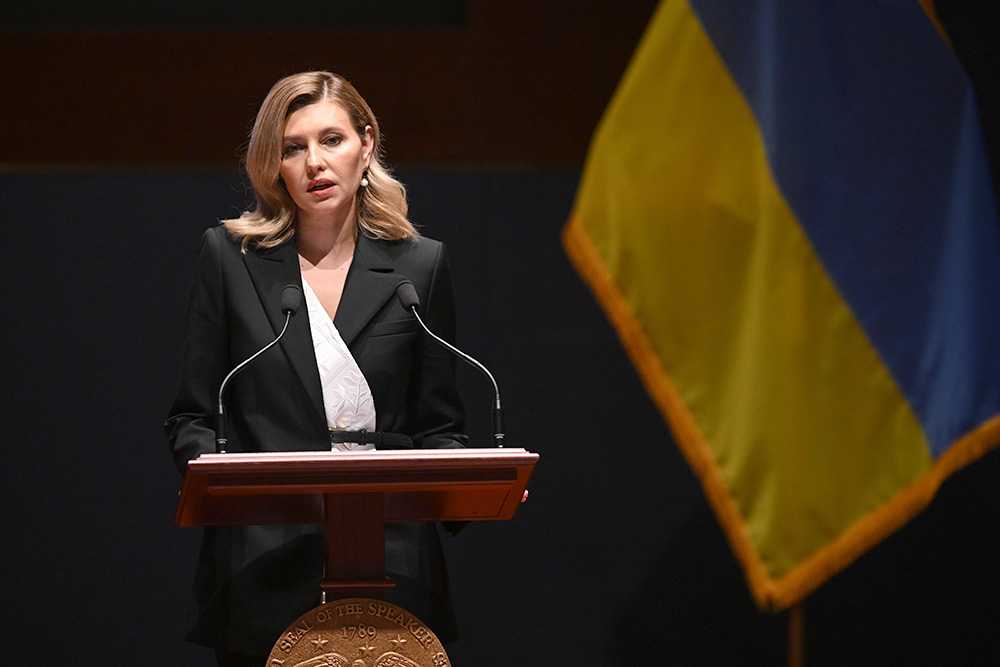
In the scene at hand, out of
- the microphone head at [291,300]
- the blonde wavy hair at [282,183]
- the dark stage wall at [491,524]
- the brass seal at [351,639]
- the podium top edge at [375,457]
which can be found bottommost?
the dark stage wall at [491,524]

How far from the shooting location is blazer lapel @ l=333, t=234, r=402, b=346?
2496 millimetres

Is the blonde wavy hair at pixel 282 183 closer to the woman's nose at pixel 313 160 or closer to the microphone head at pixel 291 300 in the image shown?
the woman's nose at pixel 313 160

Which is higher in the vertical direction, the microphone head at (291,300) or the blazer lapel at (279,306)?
the microphone head at (291,300)

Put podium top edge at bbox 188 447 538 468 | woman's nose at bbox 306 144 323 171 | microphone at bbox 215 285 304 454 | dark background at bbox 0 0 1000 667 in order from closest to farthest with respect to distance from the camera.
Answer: podium top edge at bbox 188 447 538 468 < microphone at bbox 215 285 304 454 < woman's nose at bbox 306 144 323 171 < dark background at bbox 0 0 1000 667

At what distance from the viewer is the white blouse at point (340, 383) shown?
2469 mm

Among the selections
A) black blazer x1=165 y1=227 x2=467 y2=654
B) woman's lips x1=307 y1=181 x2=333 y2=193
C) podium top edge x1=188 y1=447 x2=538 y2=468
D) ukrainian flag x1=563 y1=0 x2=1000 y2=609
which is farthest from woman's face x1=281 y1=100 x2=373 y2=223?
podium top edge x1=188 y1=447 x2=538 y2=468

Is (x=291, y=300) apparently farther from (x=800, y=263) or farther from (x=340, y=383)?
(x=800, y=263)

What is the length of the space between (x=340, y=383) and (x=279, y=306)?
19 cm

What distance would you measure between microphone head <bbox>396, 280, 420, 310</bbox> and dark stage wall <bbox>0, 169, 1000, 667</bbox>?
49.7 inches

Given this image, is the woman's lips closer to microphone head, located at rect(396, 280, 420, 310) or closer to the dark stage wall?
microphone head, located at rect(396, 280, 420, 310)

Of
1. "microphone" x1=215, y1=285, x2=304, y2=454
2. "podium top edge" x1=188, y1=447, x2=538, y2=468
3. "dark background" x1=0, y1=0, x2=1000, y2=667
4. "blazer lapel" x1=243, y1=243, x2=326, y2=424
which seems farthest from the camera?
"dark background" x1=0, y1=0, x2=1000, y2=667

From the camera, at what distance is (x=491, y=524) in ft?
12.0

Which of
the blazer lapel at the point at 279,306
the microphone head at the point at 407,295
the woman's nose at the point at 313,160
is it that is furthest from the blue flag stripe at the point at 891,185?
the blazer lapel at the point at 279,306

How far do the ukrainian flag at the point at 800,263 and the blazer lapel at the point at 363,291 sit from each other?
0.47 m
